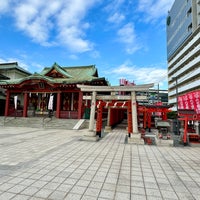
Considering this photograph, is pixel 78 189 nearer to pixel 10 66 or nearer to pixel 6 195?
pixel 6 195

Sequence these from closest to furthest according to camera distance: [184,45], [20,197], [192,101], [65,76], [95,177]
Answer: [20,197], [95,177], [192,101], [65,76], [184,45]

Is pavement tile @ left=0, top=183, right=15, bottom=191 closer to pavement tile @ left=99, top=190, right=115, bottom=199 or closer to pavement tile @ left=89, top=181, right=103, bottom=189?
pavement tile @ left=89, top=181, right=103, bottom=189

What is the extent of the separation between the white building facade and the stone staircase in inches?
954

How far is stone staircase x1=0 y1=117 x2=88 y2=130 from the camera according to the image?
18.0 metres

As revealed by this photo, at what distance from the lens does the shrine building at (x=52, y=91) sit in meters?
19.5

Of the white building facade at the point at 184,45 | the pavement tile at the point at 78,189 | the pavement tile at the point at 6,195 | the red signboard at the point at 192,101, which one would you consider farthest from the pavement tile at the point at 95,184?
the white building facade at the point at 184,45

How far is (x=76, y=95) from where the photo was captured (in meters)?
22.8

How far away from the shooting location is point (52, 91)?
20.8 meters

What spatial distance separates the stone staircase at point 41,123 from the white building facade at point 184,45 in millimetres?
24229

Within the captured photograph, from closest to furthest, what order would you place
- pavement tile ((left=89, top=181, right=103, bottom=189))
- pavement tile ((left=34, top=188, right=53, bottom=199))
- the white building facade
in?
pavement tile ((left=34, top=188, right=53, bottom=199)) → pavement tile ((left=89, top=181, right=103, bottom=189)) → the white building facade

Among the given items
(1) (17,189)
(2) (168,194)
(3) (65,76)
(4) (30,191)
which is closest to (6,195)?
(1) (17,189)

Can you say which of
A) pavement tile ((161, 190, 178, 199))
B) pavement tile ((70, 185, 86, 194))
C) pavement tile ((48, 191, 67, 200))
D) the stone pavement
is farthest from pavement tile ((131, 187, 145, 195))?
pavement tile ((48, 191, 67, 200))

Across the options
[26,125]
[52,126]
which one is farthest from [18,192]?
[26,125]

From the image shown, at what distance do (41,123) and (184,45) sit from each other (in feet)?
146
